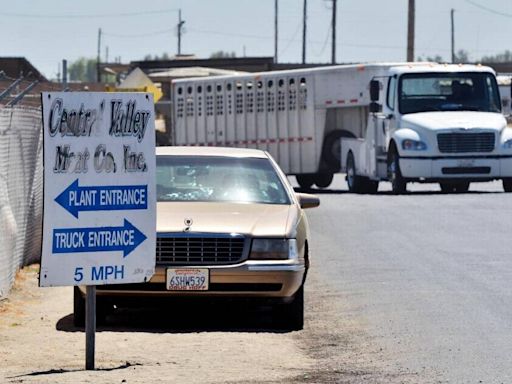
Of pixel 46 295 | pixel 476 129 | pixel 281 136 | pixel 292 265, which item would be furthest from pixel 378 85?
pixel 292 265

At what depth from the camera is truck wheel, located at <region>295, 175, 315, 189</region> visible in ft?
119

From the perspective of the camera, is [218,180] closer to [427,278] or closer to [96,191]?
[427,278]

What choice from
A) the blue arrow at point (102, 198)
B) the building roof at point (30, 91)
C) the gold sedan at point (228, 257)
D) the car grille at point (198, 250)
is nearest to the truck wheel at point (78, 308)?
the gold sedan at point (228, 257)

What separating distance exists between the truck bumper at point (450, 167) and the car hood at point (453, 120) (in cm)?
62

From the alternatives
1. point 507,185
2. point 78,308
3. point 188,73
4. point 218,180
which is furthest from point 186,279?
point 188,73

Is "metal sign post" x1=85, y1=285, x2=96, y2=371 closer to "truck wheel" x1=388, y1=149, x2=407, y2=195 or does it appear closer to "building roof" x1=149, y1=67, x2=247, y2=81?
"truck wheel" x1=388, y1=149, x2=407, y2=195

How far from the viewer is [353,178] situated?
32.2 m

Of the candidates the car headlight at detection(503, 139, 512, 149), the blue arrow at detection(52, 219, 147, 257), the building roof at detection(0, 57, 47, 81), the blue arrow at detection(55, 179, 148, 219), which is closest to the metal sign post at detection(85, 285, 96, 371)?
the blue arrow at detection(52, 219, 147, 257)

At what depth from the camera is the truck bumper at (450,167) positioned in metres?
29.4

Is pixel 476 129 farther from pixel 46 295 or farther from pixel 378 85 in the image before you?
pixel 46 295

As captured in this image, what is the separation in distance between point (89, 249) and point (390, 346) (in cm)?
264

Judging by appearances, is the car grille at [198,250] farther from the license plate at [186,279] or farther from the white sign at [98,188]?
the white sign at [98,188]

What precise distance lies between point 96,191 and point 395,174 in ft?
67.8

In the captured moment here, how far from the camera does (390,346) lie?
36.9ft
